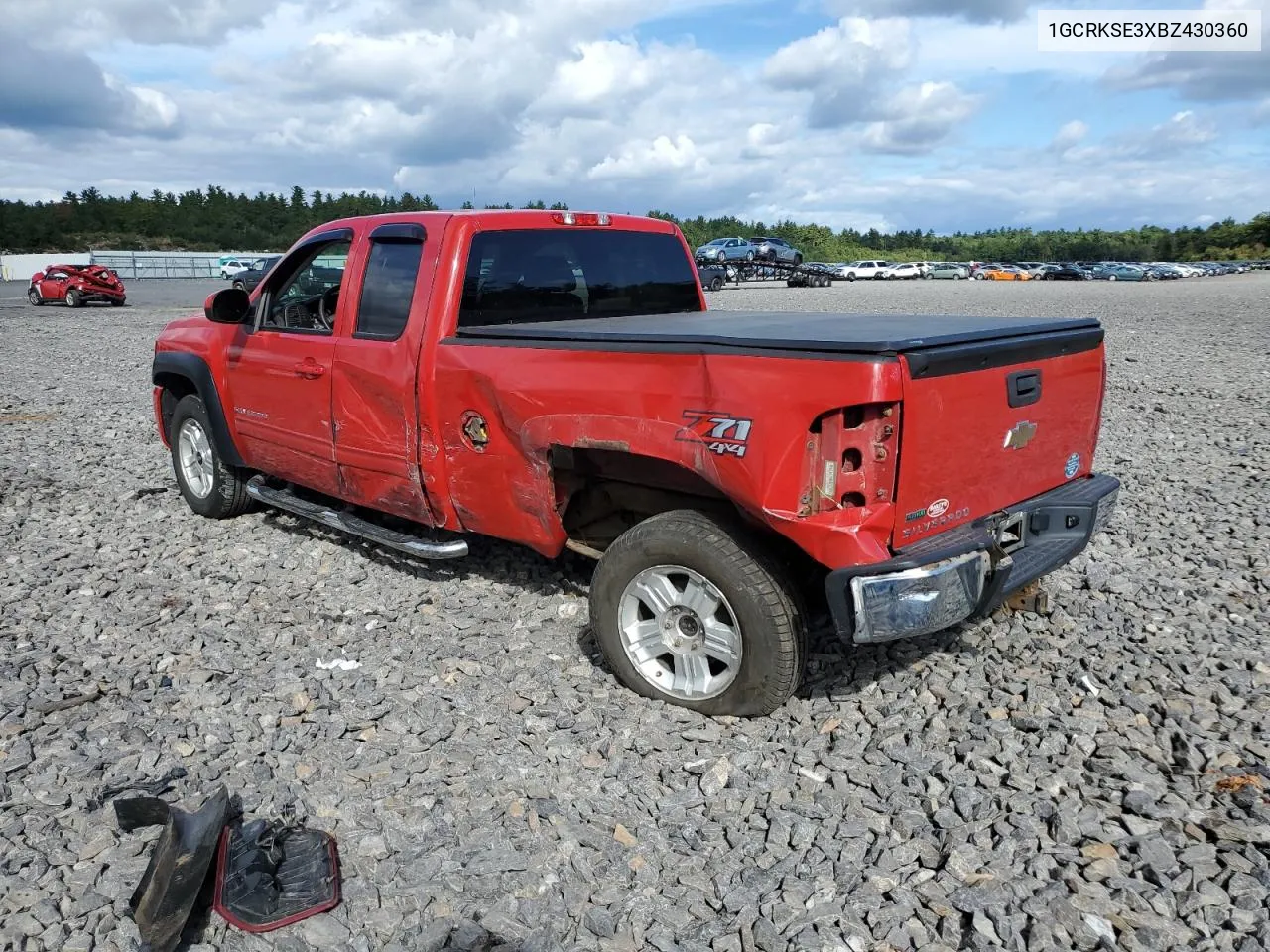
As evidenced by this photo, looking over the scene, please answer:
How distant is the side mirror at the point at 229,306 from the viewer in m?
5.67

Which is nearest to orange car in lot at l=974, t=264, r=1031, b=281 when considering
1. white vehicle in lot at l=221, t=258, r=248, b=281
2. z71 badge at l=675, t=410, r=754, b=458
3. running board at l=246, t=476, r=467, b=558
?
white vehicle in lot at l=221, t=258, r=248, b=281

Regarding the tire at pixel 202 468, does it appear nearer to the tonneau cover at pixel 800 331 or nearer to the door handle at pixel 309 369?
the door handle at pixel 309 369

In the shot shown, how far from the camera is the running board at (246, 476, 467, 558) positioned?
190 inches

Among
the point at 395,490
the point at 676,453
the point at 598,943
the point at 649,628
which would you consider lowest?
the point at 598,943

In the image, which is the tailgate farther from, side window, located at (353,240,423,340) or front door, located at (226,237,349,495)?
front door, located at (226,237,349,495)

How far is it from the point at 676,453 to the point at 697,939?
160cm

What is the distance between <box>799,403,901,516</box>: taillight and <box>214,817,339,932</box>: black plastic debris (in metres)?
1.88

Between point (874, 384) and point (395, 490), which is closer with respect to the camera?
point (874, 384)

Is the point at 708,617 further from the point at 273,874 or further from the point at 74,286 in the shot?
the point at 74,286

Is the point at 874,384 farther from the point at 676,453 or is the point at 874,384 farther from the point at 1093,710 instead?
the point at 1093,710

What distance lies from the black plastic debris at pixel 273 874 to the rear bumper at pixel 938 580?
1.82 meters

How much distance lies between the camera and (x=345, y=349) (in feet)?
16.4

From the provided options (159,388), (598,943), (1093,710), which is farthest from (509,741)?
(159,388)

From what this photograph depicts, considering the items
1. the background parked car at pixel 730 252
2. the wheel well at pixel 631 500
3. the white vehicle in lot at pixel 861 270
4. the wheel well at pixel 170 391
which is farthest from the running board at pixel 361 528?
the white vehicle in lot at pixel 861 270
